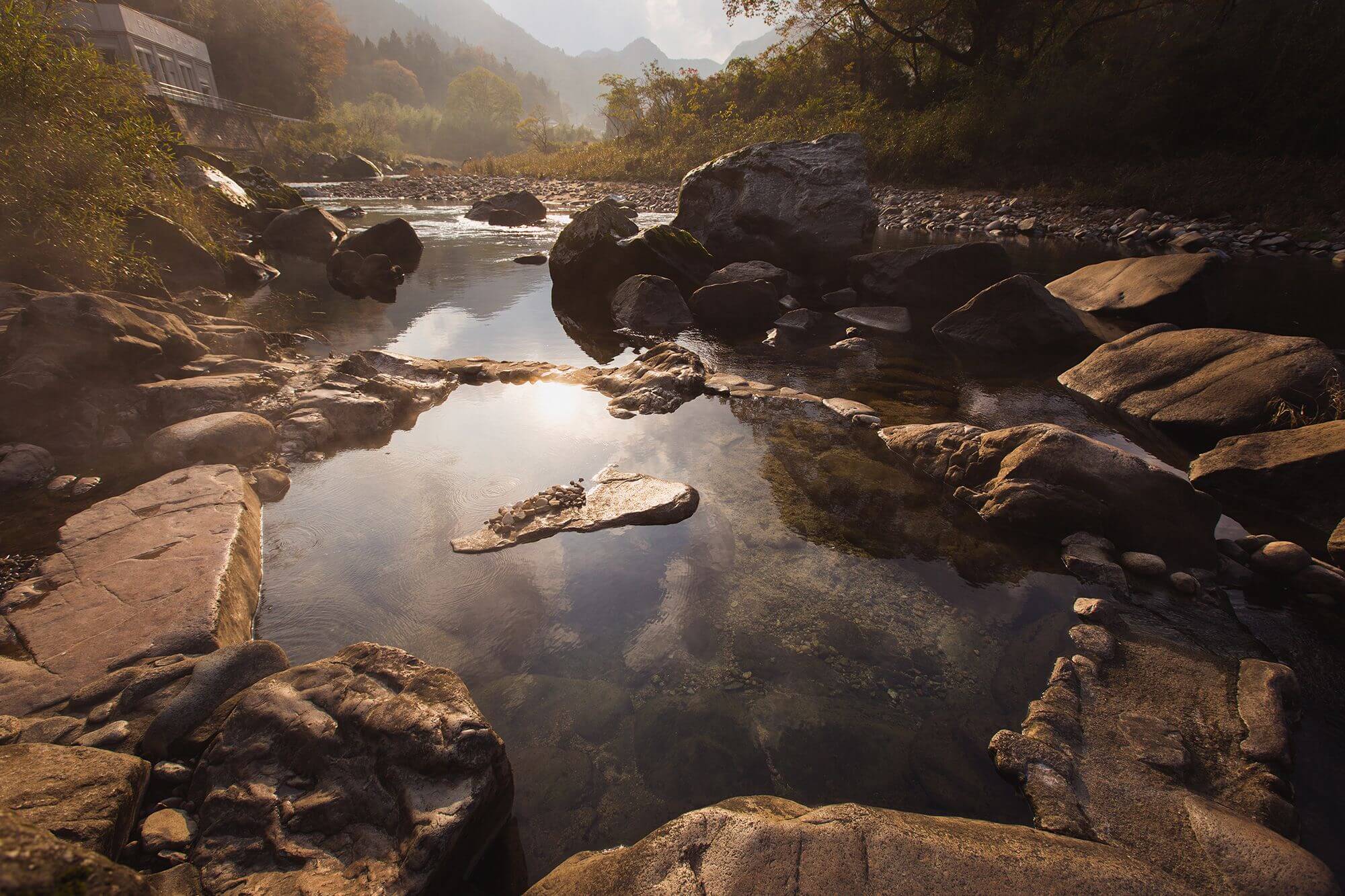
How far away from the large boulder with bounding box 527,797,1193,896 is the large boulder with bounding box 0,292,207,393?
7.05 metres

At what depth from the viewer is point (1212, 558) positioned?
4316 millimetres

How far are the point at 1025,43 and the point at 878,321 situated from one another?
1018 inches

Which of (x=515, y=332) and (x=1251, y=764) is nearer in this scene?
(x=1251, y=764)

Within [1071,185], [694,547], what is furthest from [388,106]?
[694,547]

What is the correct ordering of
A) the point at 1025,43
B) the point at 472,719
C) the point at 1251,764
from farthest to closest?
the point at 1025,43, the point at 1251,764, the point at 472,719

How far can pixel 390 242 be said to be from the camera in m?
15.4

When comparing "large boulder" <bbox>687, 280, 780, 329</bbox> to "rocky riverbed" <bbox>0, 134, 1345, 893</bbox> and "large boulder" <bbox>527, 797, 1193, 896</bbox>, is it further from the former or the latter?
"large boulder" <bbox>527, 797, 1193, 896</bbox>

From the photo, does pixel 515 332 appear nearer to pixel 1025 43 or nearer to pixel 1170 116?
pixel 1170 116

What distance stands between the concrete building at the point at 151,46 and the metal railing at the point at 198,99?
16 centimetres

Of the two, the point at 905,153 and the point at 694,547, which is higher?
the point at 905,153

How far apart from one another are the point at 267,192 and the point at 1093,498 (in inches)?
960

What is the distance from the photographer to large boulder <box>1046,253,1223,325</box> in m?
9.59

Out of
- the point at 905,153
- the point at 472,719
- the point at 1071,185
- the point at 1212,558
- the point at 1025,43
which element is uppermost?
the point at 1025,43

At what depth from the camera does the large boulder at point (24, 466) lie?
4.88m
